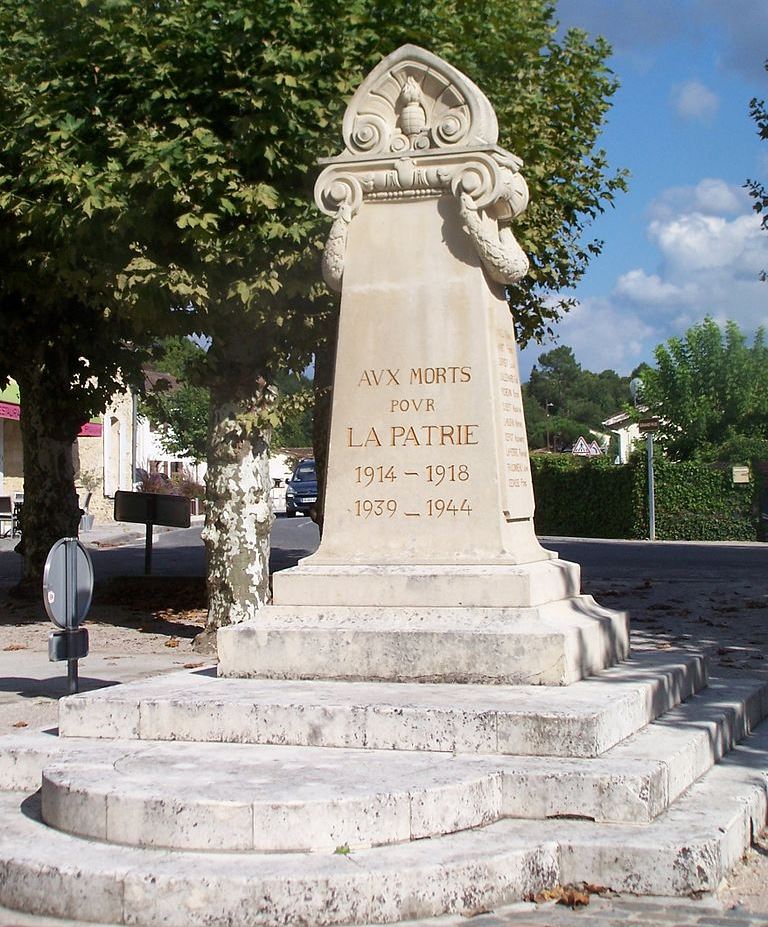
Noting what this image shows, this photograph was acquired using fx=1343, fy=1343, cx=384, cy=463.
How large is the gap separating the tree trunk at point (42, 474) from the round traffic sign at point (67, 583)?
8.78 meters

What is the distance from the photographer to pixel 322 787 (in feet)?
17.1

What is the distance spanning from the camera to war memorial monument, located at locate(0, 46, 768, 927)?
16.0 feet

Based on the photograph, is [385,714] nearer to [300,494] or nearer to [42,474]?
[42,474]

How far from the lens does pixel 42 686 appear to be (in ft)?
34.5

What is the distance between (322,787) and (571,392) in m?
135

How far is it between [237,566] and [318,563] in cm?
538

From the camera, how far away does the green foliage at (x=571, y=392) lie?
128500 mm

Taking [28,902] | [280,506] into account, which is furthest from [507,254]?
[280,506]

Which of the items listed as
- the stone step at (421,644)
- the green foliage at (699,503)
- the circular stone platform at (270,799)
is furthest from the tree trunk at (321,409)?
the green foliage at (699,503)

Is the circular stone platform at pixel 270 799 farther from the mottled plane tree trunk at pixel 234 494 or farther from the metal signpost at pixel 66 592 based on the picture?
the mottled plane tree trunk at pixel 234 494

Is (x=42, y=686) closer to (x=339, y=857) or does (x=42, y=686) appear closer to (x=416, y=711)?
(x=416, y=711)

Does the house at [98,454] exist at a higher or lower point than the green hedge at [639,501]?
higher

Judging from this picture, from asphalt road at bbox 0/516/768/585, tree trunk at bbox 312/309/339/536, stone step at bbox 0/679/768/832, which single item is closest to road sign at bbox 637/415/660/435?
asphalt road at bbox 0/516/768/585

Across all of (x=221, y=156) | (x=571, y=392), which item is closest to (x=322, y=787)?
(x=221, y=156)
